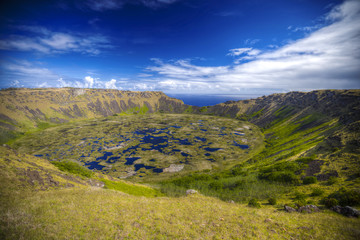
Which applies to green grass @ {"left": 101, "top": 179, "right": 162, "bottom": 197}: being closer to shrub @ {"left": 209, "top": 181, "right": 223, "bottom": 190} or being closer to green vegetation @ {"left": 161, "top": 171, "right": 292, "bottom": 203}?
green vegetation @ {"left": 161, "top": 171, "right": 292, "bottom": 203}

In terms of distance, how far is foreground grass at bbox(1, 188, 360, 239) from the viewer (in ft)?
57.3

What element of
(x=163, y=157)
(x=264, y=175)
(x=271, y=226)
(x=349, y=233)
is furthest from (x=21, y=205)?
(x=163, y=157)

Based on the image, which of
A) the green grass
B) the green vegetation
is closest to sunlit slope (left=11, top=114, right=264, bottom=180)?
the green vegetation

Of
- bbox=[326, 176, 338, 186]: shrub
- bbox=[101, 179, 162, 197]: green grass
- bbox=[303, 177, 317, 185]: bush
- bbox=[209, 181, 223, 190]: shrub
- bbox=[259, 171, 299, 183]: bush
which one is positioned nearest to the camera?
bbox=[326, 176, 338, 186]: shrub

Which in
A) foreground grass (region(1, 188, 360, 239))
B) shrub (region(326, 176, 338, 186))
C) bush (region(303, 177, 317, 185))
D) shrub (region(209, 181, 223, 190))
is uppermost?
foreground grass (region(1, 188, 360, 239))

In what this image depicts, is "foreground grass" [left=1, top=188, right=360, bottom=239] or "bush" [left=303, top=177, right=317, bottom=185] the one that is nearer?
"foreground grass" [left=1, top=188, right=360, bottom=239]

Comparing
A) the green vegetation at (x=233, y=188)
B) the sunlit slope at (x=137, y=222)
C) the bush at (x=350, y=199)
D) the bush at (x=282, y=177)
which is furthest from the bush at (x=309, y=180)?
the sunlit slope at (x=137, y=222)

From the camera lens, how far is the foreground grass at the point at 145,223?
687 inches

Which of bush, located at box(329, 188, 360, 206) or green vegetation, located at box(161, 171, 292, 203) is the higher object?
bush, located at box(329, 188, 360, 206)

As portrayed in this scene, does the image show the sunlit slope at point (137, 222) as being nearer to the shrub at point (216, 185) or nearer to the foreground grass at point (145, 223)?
the foreground grass at point (145, 223)

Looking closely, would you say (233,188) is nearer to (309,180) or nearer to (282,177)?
(282,177)

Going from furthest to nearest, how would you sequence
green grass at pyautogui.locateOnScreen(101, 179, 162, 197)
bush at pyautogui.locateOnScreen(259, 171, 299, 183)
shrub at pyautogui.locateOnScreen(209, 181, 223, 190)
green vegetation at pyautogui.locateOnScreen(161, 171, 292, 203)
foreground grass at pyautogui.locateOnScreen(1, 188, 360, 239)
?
1. shrub at pyautogui.locateOnScreen(209, 181, 223, 190)
2. bush at pyautogui.locateOnScreen(259, 171, 299, 183)
3. green grass at pyautogui.locateOnScreen(101, 179, 162, 197)
4. green vegetation at pyautogui.locateOnScreen(161, 171, 292, 203)
5. foreground grass at pyautogui.locateOnScreen(1, 188, 360, 239)

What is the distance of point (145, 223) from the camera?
71.7 ft

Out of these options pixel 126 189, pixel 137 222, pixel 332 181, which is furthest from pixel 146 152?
pixel 332 181
